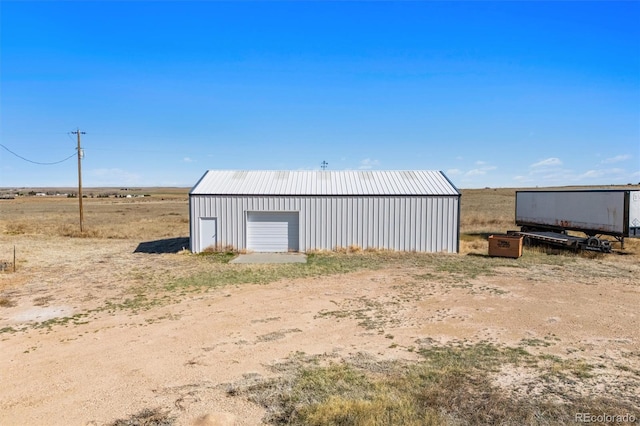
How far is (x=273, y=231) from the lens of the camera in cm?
2320

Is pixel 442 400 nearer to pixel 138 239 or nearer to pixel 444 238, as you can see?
pixel 444 238

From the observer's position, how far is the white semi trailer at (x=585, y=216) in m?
20.8

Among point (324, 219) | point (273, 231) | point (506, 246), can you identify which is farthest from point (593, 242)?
point (273, 231)

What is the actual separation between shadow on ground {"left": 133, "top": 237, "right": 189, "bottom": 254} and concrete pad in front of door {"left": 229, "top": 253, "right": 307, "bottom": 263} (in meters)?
4.43

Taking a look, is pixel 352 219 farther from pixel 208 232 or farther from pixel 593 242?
pixel 593 242

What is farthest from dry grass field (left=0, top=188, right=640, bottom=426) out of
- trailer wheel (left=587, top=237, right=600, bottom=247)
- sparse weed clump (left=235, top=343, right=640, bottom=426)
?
trailer wheel (left=587, top=237, right=600, bottom=247)

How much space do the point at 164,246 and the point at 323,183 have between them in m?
9.63

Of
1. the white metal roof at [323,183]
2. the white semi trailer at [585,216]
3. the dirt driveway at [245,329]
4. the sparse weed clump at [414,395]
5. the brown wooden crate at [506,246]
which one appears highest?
the white metal roof at [323,183]

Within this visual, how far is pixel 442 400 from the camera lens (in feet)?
20.0

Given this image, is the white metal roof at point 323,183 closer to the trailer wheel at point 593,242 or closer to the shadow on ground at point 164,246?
the shadow on ground at point 164,246

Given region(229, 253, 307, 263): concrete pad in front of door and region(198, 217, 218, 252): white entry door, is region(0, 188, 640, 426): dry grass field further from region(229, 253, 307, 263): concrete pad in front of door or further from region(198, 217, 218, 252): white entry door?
region(198, 217, 218, 252): white entry door

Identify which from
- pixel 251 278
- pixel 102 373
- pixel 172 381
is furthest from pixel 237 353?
pixel 251 278

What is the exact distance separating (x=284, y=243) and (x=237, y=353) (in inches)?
584

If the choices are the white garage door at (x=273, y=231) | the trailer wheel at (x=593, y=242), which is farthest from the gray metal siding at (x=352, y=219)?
the trailer wheel at (x=593, y=242)
